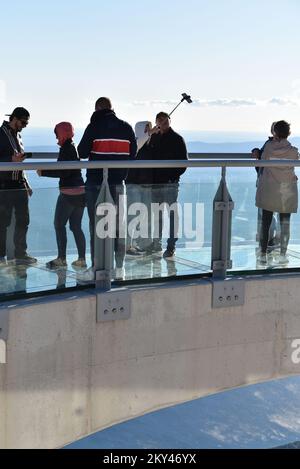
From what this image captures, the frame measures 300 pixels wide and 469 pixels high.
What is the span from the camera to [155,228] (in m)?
10.2

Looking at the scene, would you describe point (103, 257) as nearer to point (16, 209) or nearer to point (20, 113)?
point (16, 209)

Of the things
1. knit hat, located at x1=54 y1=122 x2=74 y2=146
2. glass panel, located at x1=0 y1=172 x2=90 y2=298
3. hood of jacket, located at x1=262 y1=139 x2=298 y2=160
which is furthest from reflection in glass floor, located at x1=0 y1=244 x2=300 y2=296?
knit hat, located at x1=54 y1=122 x2=74 y2=146

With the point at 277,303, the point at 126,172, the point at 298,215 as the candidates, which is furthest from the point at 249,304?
the point at 126,172

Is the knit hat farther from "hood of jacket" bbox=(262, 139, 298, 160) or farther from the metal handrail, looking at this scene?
"hood of jacket" bbox=(262, 139, 298, 160)

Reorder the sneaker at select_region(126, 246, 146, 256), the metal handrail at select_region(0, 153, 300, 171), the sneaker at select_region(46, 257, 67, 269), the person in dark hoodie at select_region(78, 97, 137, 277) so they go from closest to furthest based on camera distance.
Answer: the metal handrail at select_region(0, 153, 300, 171) < the sneaker at select_region(46, 257, 67, 269) < the sneaker at select_region(126, 246, 146, 256) < the person in dark hoodie at select_region(78, 97, 137, 277)

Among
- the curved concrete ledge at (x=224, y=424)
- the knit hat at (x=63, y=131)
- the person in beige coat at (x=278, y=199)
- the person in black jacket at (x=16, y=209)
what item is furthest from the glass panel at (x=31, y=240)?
the curved concrete ledge at (x=224, y=424)

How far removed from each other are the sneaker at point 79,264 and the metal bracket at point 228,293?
4.46 feet

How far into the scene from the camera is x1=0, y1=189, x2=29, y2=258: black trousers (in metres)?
9.12

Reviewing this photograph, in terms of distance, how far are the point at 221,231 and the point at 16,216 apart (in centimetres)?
220

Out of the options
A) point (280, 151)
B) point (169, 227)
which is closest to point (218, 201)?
point (169, 227)

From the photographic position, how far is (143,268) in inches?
Result: 406

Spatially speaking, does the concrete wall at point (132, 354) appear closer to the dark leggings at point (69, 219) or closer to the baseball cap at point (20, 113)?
the dark leggings at point (69, 219)

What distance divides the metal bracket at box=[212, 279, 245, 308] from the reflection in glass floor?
0.61 ft

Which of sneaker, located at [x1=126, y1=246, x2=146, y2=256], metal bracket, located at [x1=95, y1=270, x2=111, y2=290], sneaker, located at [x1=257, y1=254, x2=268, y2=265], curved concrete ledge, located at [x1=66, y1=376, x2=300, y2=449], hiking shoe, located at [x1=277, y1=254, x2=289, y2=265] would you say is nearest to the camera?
metal bracket, located at [x1=95, y1=270, x2=111, y2=290]
